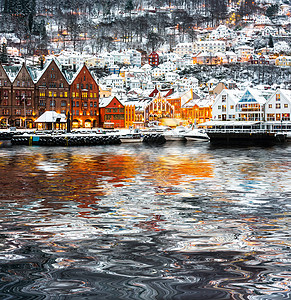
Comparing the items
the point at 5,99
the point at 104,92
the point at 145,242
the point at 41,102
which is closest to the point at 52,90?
the point at 41,102

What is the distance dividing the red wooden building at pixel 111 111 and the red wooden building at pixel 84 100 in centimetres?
246

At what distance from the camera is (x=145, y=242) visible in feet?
40.5

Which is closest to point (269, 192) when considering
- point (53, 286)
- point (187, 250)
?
point (187, 250)

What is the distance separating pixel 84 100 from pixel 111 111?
400 inches

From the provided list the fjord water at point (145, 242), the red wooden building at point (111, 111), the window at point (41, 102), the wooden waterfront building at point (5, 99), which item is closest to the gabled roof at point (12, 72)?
the wooden waterfront building at point (5, 99)

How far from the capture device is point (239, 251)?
11.3 m

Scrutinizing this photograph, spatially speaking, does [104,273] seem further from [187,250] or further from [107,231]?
[107,231]

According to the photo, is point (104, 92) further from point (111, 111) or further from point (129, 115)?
point (111, 111)

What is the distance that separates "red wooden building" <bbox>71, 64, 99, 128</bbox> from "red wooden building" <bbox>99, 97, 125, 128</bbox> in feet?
8.06

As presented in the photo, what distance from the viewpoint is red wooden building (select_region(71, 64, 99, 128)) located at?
405 feet

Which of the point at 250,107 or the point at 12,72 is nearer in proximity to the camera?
the point at 250,107

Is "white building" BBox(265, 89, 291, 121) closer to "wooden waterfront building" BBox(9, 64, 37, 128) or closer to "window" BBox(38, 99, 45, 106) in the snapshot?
"window" BBox(38, 99, 45, 106)

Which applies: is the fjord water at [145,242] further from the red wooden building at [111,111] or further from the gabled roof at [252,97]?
the red wooden building at [111,111]

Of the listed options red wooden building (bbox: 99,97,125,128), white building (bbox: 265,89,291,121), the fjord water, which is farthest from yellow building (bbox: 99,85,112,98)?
the fjord water
